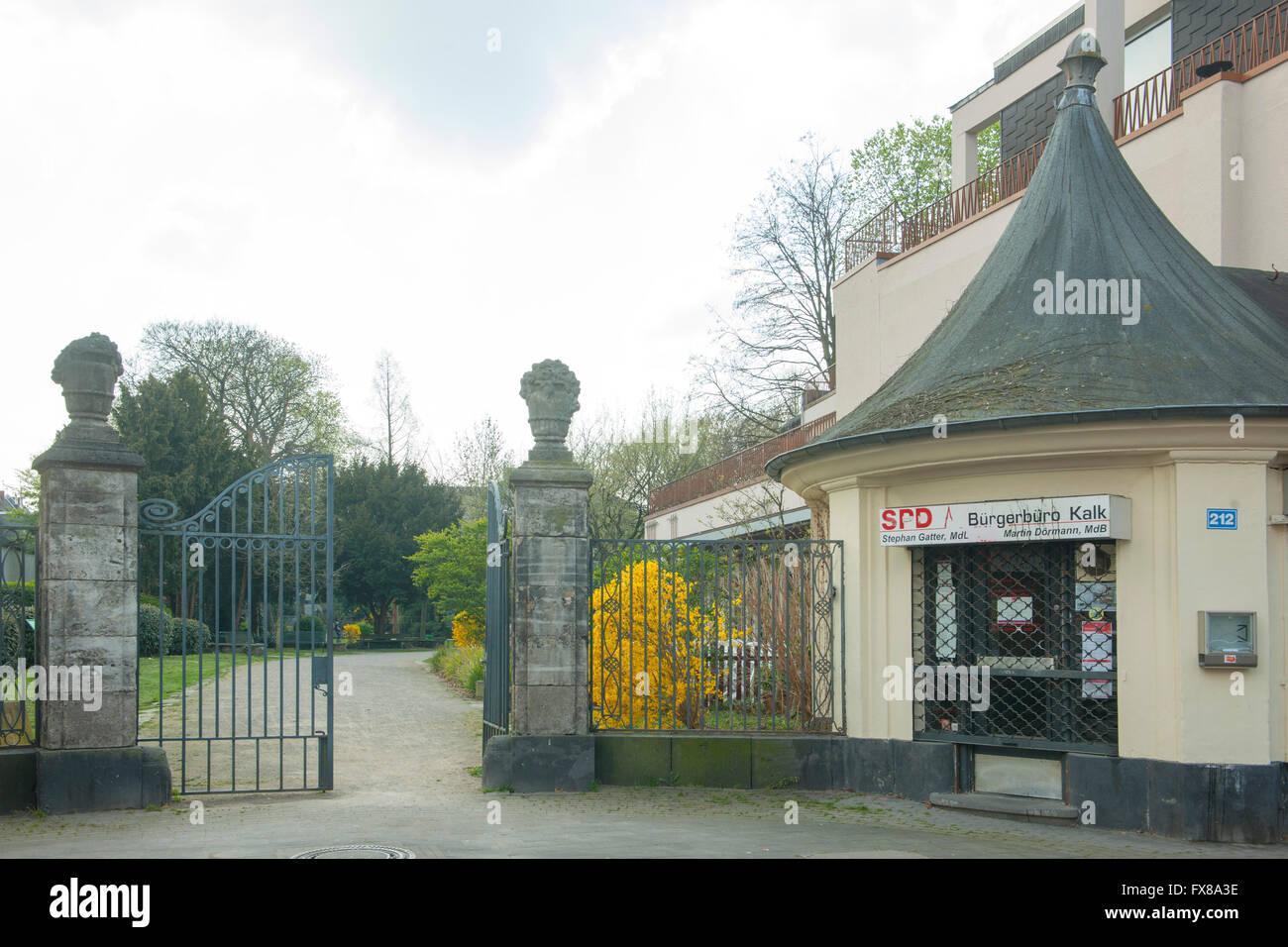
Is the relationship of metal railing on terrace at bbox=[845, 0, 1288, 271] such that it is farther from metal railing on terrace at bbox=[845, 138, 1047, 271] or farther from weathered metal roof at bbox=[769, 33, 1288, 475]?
weathered metal roof at bbox=[769, 33, 1288, 475]

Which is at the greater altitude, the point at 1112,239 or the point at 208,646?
the point at 1112,239

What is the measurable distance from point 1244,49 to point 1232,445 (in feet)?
29.0

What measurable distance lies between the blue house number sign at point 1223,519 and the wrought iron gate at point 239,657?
6.73 metres

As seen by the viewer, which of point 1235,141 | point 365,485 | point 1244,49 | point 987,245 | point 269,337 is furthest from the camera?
point 365,485

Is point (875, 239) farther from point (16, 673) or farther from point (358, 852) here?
point (358, 852)

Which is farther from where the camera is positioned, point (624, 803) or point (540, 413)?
point (540, 413)

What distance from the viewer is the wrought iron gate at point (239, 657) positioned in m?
9.51

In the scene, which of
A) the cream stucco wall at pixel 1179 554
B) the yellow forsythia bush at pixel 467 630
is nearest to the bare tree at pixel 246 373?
the yellow forsythia bush at pixel 467 630

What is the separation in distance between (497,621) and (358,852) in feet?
12.7

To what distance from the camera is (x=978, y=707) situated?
9.64 m

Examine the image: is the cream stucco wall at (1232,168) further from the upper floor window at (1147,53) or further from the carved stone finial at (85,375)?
the carved stone finial at (85,375)

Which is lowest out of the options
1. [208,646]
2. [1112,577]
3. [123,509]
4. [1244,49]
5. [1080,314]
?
Result: [208,646]
